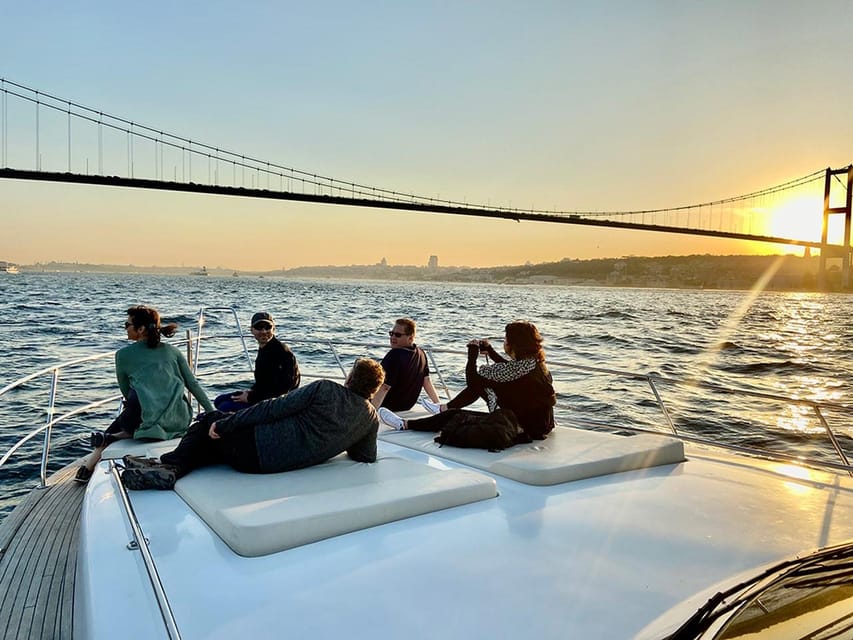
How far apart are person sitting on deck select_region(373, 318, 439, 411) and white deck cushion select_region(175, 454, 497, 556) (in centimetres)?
159

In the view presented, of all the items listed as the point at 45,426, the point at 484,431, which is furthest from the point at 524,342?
the point at 45,426

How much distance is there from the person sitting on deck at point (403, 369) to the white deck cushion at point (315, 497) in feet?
5.21

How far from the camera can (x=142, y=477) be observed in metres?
2.65

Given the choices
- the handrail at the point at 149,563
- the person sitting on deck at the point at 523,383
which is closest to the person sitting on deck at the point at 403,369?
the person sitting on deck at the point at 523,383

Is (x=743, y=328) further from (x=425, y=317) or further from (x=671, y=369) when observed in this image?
(x=671, y=369)

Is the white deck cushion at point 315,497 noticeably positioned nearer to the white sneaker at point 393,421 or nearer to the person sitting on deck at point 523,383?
the person sitting on deck at point 523,383

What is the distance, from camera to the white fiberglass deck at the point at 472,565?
171 cm

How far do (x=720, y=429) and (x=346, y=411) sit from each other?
6.83m

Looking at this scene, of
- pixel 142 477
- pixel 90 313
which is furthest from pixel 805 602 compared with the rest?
pixel 90 313

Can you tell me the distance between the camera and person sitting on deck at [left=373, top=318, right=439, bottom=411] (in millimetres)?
4496

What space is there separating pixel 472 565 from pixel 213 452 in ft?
4.36

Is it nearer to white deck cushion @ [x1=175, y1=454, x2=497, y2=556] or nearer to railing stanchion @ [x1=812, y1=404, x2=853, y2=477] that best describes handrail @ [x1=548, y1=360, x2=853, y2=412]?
railing stanchion @ [x1=812, y1=404, x2=853, y2=477]

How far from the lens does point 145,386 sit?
3.60 metres

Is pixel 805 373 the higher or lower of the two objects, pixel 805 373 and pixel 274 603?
the lower
